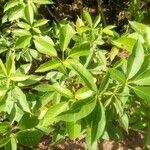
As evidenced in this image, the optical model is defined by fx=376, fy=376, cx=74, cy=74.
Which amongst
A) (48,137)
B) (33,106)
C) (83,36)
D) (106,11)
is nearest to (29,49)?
(83,36)

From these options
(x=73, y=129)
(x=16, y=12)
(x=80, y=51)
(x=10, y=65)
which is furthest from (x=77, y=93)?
(x=16, y=12)

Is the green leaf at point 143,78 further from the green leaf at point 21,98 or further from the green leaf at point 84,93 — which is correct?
the green leaf at point 21,98

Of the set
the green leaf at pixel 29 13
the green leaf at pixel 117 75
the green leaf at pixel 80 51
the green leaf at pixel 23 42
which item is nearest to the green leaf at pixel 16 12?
the green leaf at pixel 29 13

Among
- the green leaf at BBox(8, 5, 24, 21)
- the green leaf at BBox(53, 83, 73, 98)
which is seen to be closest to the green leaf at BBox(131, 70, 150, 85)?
the green leaf at BBox(53, 83, 73, 98)

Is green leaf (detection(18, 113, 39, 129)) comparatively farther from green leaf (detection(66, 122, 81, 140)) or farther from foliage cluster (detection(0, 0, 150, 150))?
green leaf (detection(66, 122, 81, 140))

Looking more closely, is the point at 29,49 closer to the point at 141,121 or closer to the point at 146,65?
the point at 141,121

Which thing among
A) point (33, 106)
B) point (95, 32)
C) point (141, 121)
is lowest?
point (141, 121)

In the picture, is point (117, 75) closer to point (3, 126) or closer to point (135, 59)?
point (135, 59)
